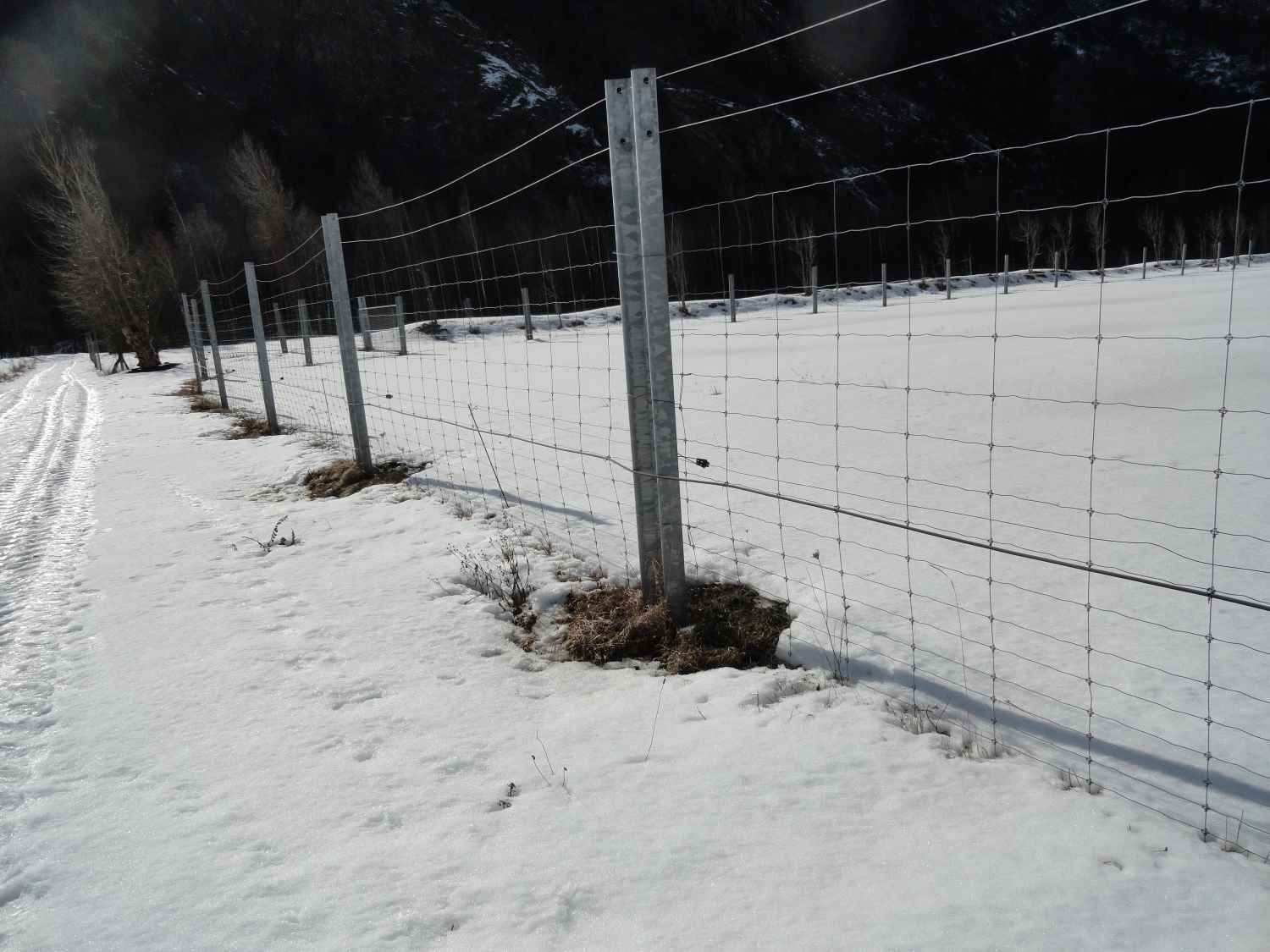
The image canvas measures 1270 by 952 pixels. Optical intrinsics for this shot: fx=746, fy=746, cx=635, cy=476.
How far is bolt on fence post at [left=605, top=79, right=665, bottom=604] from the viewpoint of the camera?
3215 mm

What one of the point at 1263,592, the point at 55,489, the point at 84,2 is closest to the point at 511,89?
the point at 84,2

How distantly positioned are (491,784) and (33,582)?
4.16 metres

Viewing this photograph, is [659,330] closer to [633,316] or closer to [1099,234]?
[633,316]

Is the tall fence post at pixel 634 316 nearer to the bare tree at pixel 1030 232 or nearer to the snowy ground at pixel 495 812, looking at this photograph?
the snowy ground at pixel 495 812

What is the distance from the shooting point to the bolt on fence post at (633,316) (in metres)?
3.21

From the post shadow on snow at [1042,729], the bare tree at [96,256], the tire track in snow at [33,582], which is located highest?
the bare tree at [96,256]

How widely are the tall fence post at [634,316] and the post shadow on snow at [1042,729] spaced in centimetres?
86

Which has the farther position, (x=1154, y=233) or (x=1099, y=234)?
(x=1154, y=233)

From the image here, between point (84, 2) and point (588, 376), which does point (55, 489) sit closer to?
point (588, 376)

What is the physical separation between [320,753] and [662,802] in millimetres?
1311

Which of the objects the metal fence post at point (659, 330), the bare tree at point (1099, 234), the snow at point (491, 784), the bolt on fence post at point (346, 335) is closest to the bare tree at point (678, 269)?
the metal fence post at point (659, 330)

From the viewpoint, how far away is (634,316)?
11.2 ft

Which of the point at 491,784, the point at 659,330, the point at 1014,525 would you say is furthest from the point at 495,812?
the point at 1014,525

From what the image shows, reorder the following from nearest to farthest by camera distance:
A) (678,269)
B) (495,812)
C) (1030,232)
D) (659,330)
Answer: (495,812)
(659,330)
(678,269)
(1030,232)
